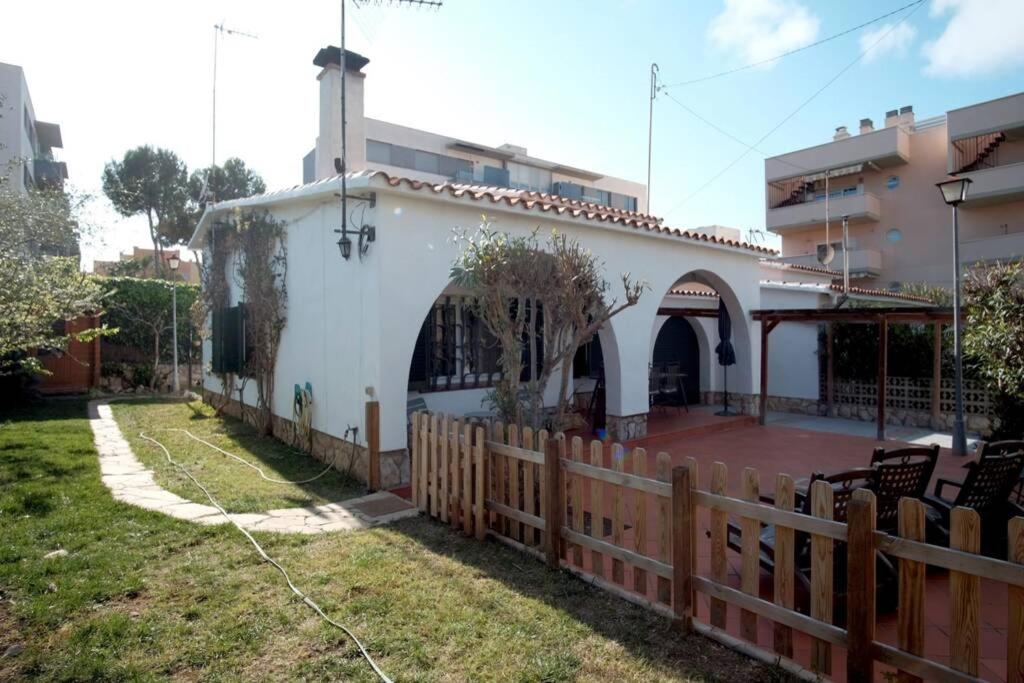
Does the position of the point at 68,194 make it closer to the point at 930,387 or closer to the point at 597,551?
the point at 597,551

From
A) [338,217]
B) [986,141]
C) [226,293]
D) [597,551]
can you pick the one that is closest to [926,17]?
[338,217]

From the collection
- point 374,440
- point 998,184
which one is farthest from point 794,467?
point 998,184

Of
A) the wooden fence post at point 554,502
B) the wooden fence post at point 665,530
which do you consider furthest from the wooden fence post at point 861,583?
the wooden fence post at point 554,502

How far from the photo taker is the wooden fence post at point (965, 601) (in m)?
2.61

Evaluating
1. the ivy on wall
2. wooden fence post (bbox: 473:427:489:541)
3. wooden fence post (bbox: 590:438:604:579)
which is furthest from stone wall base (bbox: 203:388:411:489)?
wooden fence post (bbox: 590:438:604:579)

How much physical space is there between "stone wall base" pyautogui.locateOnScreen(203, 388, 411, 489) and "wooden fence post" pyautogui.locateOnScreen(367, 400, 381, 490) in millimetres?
86

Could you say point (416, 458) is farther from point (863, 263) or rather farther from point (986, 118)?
point (986, 118)

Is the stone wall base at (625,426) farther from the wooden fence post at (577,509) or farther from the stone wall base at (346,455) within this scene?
the wooden fence post at (577,509)

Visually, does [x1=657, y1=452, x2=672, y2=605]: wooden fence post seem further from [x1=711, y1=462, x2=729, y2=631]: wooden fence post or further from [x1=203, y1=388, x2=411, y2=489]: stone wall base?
[x1=203, y1=388, x2=411, y2=489]: stone wall base

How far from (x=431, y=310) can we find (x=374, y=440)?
12.7ft

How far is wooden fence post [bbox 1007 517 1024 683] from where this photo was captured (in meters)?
2.49

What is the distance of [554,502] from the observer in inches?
182

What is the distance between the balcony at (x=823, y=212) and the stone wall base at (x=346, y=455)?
2791cm

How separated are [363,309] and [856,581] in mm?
6054
